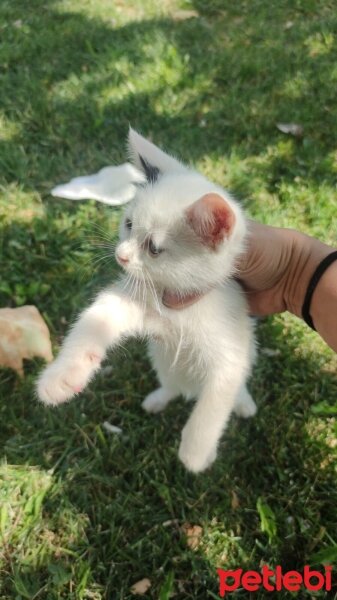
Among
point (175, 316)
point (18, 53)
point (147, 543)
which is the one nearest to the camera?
point (175, 316)

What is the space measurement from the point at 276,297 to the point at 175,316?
2.53 feet

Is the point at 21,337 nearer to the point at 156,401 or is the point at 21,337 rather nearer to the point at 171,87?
the point at 156,401

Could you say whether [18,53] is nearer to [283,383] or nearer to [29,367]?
[29,367]

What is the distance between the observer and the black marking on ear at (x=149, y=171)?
6.48ft

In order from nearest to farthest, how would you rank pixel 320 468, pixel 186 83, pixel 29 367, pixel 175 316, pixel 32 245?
pixel 175 316 → pixel 320 468 → pixel 29 367 → pixel 32 245 → pixel 186 83

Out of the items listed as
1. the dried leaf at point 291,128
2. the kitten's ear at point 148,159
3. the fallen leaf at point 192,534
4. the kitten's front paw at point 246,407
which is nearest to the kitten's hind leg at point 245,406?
the kitten's front paw at point 246,407

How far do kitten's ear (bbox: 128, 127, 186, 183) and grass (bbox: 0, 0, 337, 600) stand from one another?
1256 millimetres

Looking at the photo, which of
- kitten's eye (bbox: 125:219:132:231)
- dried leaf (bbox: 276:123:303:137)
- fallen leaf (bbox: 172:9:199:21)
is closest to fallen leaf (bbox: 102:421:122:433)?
kitten's eye (bbox: 125:219:132:231)

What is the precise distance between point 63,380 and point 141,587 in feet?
3.62

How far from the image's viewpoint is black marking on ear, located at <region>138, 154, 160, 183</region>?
197 centimetres

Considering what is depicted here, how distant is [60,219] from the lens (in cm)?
353

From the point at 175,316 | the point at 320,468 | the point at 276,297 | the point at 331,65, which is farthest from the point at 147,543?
the point at 331,65

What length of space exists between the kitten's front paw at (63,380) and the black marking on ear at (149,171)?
733 mm

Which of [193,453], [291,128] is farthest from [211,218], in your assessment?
[291,128]
